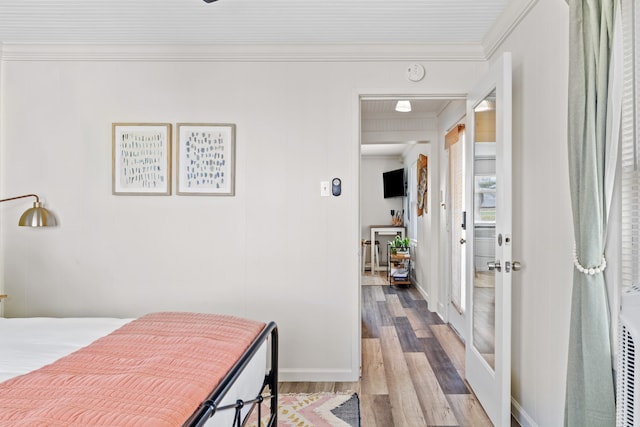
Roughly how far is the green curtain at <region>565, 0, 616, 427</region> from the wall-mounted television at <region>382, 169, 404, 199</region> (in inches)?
252

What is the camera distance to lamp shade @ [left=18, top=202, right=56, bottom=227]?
271 centimetres

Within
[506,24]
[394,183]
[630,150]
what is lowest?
[630,150]

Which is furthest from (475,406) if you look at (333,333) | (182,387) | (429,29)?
(429,29)

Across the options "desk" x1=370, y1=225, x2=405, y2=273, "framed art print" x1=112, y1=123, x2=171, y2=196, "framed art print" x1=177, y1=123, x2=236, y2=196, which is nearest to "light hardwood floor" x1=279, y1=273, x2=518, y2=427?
"framed art print" x1=177, y1=123, x2=236, y2=196

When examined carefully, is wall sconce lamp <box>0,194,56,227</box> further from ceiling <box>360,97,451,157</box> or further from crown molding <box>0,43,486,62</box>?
ceiling <box>360,97,451,157</box>

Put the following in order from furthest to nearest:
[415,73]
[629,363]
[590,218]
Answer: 1. [415,73]
2. [590,218]
3. [629,363]

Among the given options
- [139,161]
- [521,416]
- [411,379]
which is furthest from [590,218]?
[139,161]

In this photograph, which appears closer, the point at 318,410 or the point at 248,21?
the point at 318,410

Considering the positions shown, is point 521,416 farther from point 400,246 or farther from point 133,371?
point 400,246

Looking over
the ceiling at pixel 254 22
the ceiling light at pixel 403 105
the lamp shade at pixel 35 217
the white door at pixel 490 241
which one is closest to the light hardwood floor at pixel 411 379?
the white door at pixel 490 241

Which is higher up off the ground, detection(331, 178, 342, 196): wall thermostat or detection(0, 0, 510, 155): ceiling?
detection(0, 0, 510, 155): ceiling

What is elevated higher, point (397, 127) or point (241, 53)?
point (241, 53)

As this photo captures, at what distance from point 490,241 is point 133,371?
2.02 meters

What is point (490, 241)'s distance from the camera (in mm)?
2445
